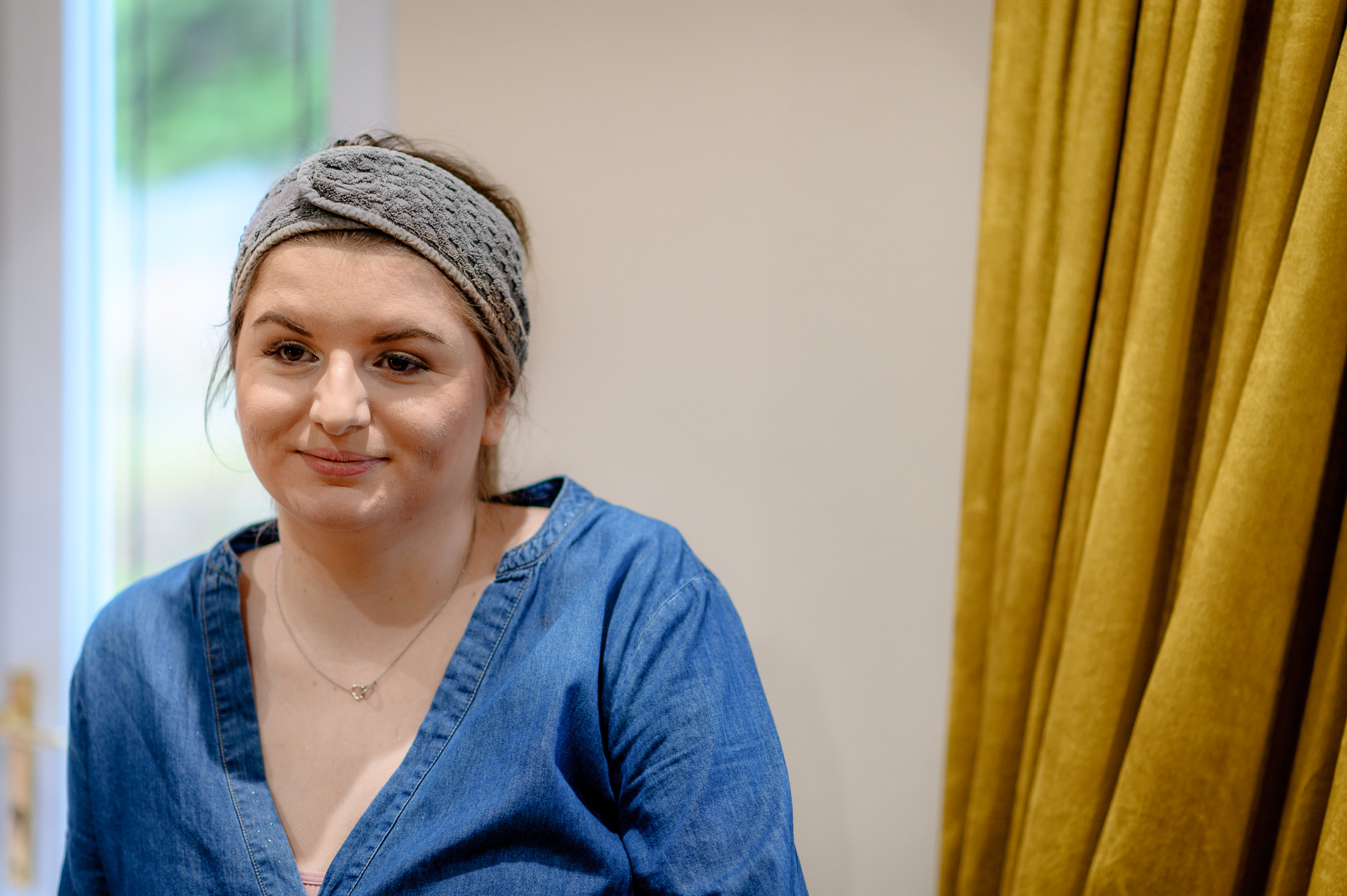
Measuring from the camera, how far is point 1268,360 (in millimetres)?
833

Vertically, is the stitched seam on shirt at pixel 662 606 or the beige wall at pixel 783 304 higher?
the beige wall at pixel 783 304

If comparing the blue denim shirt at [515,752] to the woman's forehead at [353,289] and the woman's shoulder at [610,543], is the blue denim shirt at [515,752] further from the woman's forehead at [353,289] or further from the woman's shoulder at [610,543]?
the woman's forehead at [353,289]

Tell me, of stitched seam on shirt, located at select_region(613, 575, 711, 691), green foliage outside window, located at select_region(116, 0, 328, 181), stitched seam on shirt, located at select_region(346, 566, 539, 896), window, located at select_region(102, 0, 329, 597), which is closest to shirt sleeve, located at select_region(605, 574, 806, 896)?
stitched seam on shirt, located at select_region(613, 575, 711, 691)

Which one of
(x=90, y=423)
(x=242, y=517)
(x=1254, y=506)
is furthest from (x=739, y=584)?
(x=90, y=423)

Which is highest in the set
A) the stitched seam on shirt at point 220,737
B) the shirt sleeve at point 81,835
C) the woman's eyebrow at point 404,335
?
the woman's eyebrow at point 404,335

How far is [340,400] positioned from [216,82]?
0.99m

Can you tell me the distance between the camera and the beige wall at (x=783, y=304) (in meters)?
1.12

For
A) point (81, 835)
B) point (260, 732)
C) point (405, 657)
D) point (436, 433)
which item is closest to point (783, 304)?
point (436, 433)

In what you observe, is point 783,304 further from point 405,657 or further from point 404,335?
point 405,657

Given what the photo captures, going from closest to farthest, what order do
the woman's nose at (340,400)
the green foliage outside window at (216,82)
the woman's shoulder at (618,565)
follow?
the woman's nose at (340,400)
the woman's shoulder at (618,565)
the green foliage outside window at (216,82)

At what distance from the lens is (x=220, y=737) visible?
0.93 meters

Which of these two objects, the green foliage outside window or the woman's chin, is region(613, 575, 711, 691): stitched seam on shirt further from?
the green foliage outside window

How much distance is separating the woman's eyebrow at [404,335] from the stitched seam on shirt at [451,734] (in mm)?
266

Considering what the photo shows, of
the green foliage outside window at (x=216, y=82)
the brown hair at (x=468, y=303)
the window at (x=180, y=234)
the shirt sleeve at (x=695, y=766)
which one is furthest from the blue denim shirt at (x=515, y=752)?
the green foliage outside window at (x=216, y=82)
